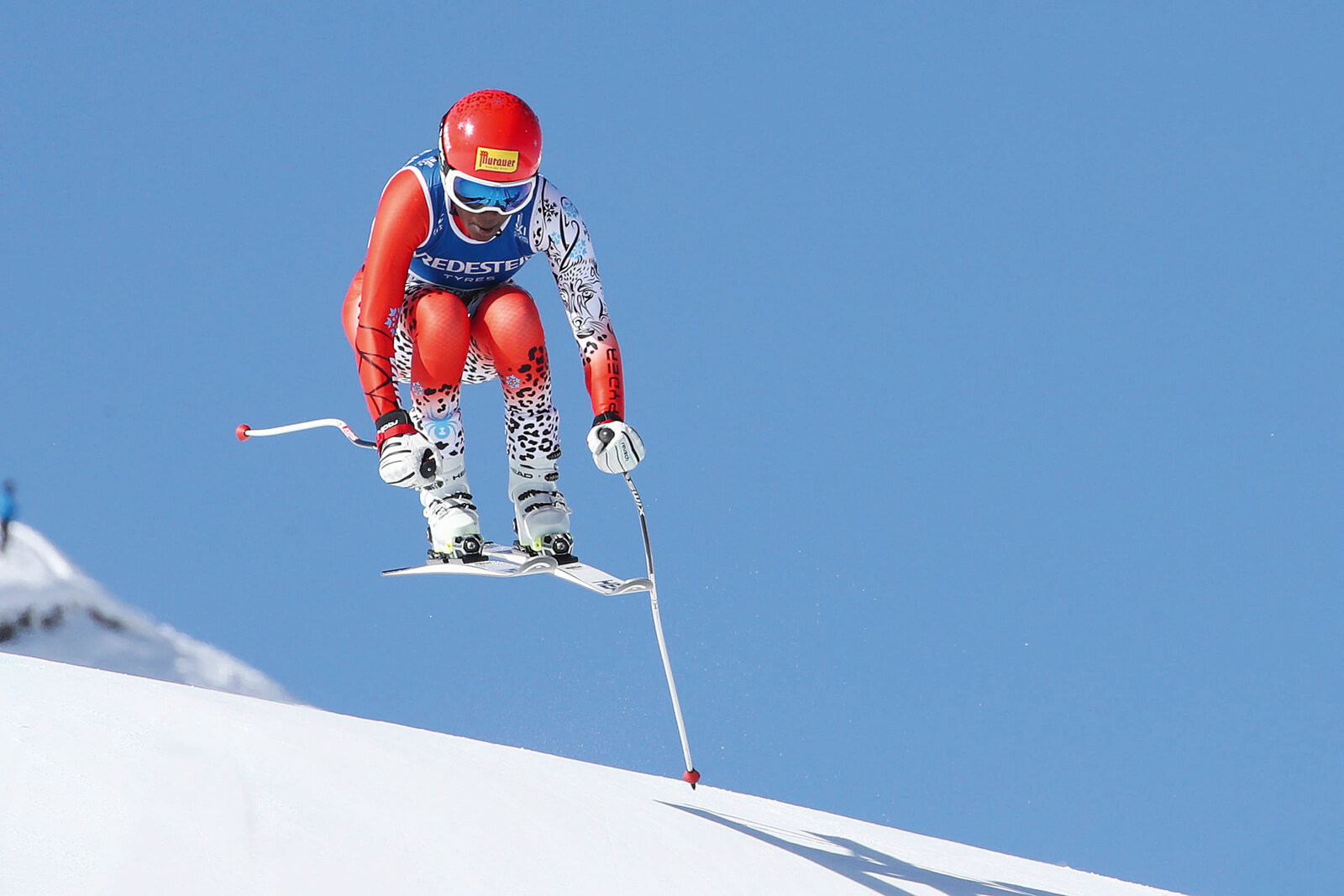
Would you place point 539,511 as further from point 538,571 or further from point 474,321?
point 474,321

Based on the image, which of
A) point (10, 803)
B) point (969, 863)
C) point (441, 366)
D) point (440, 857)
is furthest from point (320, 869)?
point (969, 863)

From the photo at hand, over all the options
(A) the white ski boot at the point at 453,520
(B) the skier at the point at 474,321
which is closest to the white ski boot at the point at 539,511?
(B) the skier at the point at 474,321

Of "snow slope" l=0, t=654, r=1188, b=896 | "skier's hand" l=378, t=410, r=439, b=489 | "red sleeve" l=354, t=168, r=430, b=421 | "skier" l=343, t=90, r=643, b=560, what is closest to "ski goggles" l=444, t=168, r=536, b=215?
"skier" l=343, t=90, r=643, b=560

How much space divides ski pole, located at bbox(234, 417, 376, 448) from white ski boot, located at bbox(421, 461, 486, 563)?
1.15 feet

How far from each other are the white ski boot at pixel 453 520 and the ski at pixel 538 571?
43mm

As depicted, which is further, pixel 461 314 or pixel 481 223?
pixel 461 314

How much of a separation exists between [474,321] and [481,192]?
0.63m

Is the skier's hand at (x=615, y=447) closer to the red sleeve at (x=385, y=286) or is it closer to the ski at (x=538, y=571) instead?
the ski at (x=538, y=571)

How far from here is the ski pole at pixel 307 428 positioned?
295 inches

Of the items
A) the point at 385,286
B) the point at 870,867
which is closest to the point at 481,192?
the point at 385,286

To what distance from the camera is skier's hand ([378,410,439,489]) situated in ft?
23.0

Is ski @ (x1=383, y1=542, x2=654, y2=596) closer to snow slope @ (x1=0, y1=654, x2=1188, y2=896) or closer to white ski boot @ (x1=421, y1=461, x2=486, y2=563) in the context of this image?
white ski boot @ (x1=421, y1=461, x2=486, y2=563)

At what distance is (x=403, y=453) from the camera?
7008 mm

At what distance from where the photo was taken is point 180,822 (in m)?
6.00
